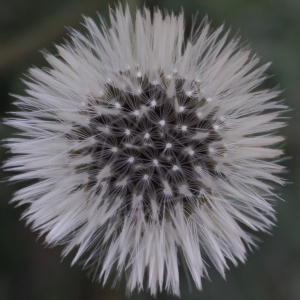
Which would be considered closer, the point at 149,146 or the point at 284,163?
the point at 149,146

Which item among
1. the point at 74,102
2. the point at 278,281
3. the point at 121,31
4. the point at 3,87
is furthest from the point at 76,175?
the point at 278,281

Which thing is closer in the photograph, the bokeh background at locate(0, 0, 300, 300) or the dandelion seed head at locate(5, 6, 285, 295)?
the dandelion seed head at locate(5, 6, 285, 295)

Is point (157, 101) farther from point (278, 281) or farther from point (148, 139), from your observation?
point (278, 281)

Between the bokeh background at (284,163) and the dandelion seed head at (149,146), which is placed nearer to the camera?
the dandelion seed head at (149,146)
